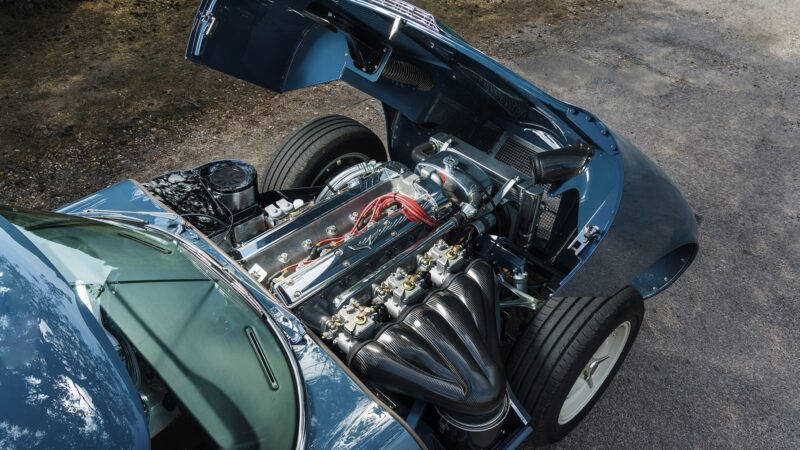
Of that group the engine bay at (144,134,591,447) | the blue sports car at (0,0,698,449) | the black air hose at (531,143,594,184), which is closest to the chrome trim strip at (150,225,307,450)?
the blue sports car at (0,0,698,449)

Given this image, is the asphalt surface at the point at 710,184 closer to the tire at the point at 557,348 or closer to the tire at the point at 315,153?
the tire at the point at 557,348

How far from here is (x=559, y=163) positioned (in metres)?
2.65

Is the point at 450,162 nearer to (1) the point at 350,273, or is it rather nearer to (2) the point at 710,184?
(1) the point at 350,273

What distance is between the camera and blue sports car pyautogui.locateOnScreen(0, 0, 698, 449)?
A: 5.47 feet

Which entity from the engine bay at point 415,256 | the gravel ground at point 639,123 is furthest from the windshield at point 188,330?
the gravel ground at point 639,123

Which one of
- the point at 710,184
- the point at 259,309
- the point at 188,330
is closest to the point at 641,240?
the point at 259,309

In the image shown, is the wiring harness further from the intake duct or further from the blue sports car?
the intake duct

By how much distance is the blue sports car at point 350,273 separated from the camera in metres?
1.67

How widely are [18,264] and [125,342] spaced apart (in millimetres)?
357

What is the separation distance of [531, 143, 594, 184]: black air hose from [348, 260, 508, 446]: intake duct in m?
0.72

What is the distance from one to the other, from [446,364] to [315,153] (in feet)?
5.68

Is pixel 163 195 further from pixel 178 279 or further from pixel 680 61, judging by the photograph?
pixel 680 61

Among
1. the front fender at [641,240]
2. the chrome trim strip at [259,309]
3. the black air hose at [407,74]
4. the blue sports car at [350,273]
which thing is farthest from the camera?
the black air hose at [407,74]

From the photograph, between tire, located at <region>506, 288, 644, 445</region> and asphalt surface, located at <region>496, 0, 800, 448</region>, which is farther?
asphalt surface, located at <region>496, 0, 800, 448</region>
